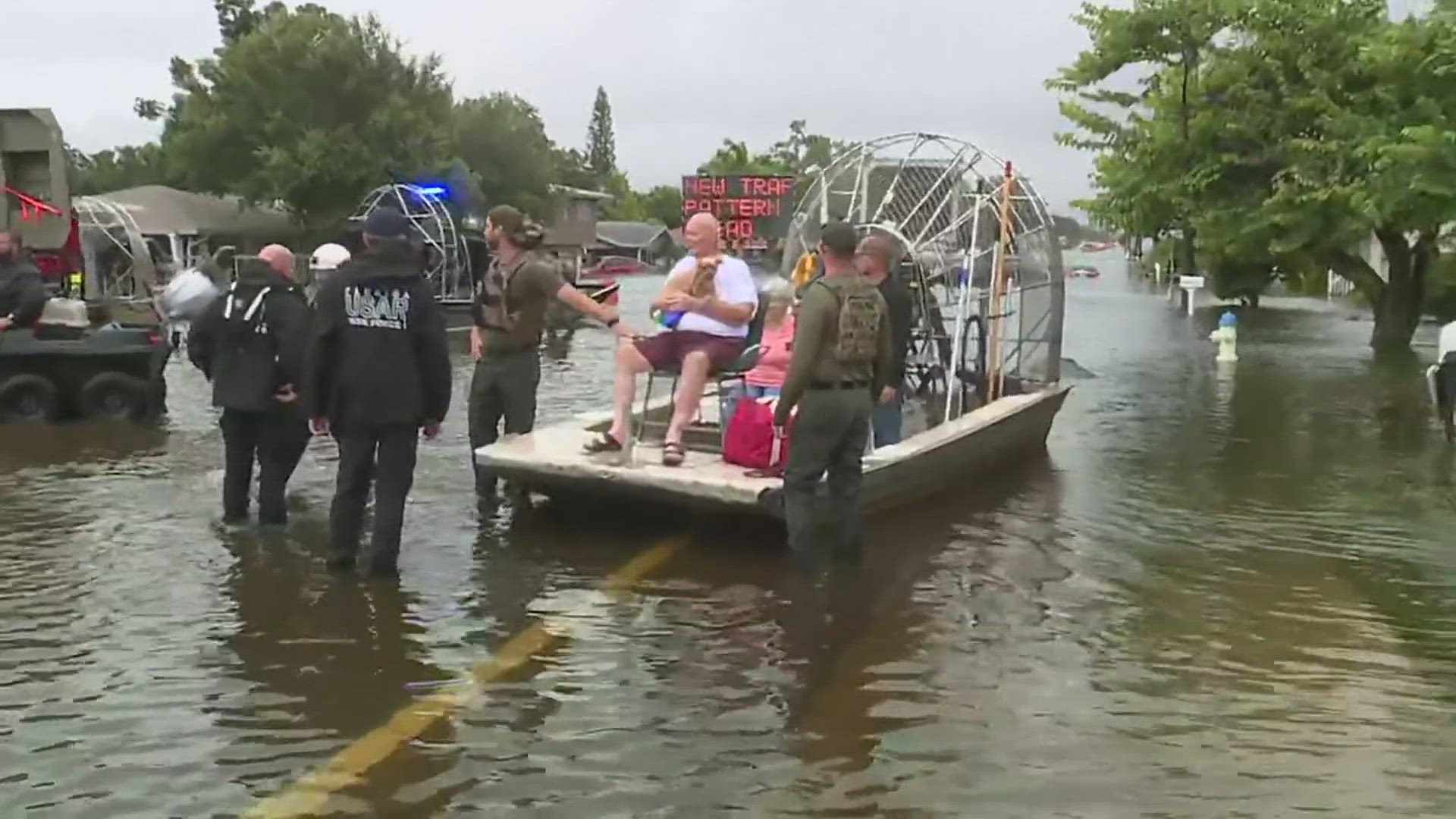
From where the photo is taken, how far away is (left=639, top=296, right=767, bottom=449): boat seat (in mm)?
9195

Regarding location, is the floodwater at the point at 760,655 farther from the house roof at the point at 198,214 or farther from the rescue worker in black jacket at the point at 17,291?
the house roof at the point at 198,214

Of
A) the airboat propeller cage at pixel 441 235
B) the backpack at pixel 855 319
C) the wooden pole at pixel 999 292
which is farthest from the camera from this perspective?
the airboat propeller cage at pixel 441 235

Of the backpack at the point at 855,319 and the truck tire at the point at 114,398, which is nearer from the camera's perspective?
the backpack at the point at 855,319

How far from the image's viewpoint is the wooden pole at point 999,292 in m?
11.5

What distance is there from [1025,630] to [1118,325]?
2903cm

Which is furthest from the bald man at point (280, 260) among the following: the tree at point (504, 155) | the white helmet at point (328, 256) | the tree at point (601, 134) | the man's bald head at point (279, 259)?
the tree at point (601, 134)

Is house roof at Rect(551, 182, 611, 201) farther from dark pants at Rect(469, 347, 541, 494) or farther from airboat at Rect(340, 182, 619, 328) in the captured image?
dark pants at Rect(469, 347, 541, 494)

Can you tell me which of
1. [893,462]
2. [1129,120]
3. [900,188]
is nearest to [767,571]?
[893,462]

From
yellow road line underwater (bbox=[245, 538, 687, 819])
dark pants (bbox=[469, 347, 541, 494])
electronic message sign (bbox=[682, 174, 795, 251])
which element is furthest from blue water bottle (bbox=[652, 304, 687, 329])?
electronic message sign (bbox=[682, 174, 795, 251])

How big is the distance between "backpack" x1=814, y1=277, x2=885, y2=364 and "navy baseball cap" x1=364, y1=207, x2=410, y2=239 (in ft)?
6.60

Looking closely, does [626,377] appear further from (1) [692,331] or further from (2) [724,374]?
(2) [724,374]

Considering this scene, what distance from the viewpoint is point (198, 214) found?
49.3 meters

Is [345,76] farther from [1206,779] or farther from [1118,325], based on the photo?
[1206,779]

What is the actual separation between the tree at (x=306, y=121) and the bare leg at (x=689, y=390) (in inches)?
1591
